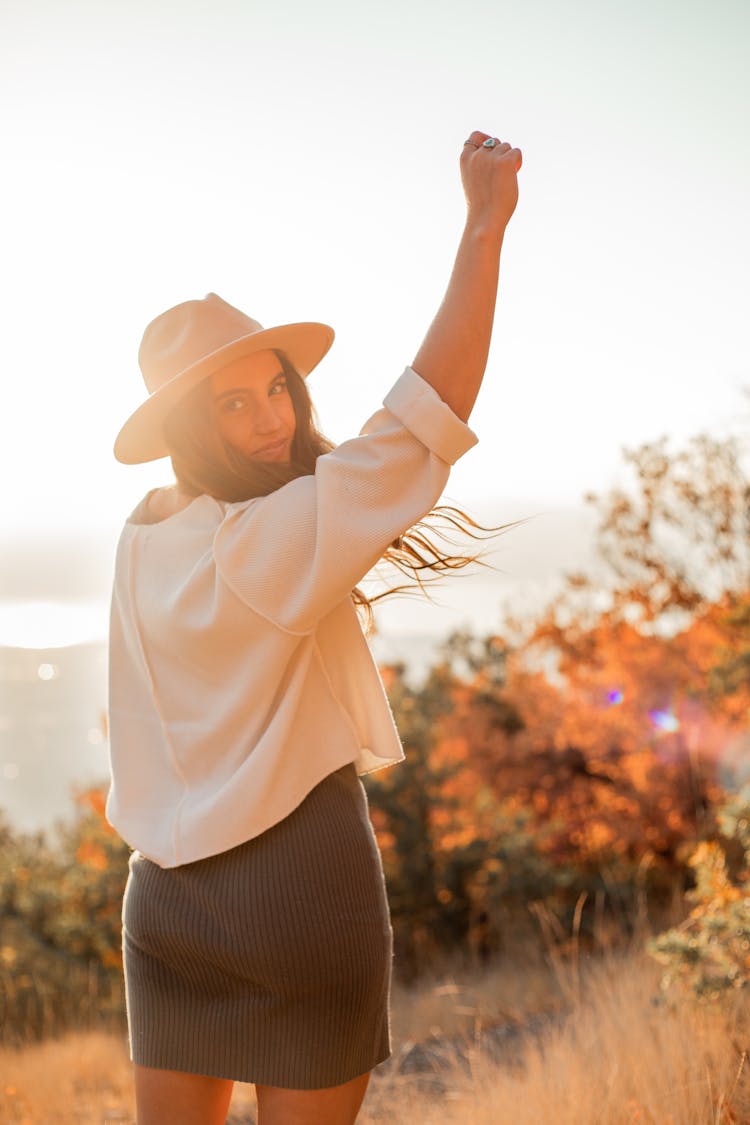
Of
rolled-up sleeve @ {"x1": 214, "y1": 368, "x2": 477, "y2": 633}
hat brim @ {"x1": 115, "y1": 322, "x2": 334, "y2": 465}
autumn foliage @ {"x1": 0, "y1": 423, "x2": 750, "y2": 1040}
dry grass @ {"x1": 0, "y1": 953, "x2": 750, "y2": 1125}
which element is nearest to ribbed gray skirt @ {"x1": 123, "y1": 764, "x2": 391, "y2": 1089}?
rolled-up sleeve @ {"x1": 214, "y1": 368, "x2": 477, "y2": 633}

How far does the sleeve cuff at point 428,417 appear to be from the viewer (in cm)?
145

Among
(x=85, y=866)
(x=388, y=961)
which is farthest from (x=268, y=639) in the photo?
(x=85, y=866)

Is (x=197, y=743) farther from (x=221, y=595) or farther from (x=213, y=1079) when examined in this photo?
(x=213, y=1079)

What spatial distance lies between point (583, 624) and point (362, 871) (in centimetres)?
1621

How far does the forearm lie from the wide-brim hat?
39 centimetres

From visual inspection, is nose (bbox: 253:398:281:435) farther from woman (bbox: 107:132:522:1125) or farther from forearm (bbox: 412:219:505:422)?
forearm (bbox: 412:219:505:422)

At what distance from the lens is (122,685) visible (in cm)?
173

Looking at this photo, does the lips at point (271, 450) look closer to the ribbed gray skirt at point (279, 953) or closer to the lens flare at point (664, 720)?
the ribbed gray skirt at point (279, 953)

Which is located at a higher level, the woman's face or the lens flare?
the woman's face

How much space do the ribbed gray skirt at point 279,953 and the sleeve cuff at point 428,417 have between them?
21.0 inches

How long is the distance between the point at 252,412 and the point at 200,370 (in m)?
0.11

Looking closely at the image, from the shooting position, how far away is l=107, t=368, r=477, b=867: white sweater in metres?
1.46

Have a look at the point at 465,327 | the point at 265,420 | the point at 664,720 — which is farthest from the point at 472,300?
the point at 664,720

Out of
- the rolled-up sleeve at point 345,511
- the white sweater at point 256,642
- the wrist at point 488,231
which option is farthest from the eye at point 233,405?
the wrist at point 488,231
